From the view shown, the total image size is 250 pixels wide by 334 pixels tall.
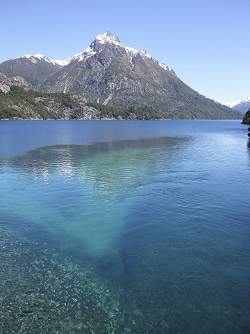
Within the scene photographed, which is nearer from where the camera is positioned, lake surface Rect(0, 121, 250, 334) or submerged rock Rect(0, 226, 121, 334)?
submerged rock Rect(0, 226, 121, 334)

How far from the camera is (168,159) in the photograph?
96.4 metres

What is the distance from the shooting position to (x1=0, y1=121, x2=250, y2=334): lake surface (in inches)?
936

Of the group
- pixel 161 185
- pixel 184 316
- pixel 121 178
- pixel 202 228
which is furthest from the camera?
pixel 121 178

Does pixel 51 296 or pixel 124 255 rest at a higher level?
pixel 51 296

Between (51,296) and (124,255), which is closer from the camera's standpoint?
(51,296)

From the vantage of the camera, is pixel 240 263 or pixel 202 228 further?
pixel 202 228

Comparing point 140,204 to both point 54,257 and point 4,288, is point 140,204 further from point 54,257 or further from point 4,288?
point 4,288

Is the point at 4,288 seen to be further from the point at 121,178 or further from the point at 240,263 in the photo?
the point at 121,178

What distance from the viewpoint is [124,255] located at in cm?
3356

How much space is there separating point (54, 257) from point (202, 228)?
16052 millimetres

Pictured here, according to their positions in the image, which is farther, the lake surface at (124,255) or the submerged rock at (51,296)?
the lake surface at (124,255)

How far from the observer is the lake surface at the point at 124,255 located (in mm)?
23781

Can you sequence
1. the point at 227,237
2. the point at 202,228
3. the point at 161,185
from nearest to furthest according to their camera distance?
1. the point at 227,237
2. the point at 202,228
3. the point at 161,185

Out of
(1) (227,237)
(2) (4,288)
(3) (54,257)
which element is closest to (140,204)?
(1) (227,237)
